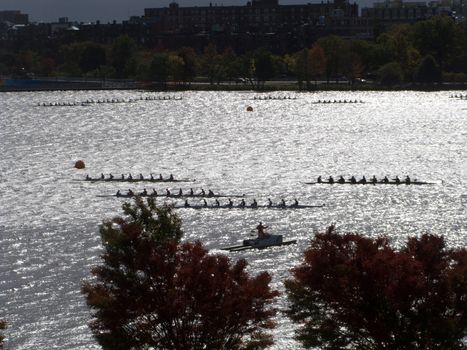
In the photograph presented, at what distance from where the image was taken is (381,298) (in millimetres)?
36188

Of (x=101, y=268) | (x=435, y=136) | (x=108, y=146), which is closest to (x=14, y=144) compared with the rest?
(x=108, y=146)

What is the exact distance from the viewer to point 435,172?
91.6 m

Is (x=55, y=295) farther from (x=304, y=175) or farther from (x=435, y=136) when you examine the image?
(x=435, y=136)

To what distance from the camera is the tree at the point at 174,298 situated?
118 feet

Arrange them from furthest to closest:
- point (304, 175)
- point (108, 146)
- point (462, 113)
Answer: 1. point (462, 113)
2. point (108, 146)
3. point (304, 175)

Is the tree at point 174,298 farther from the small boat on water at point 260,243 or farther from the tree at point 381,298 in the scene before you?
the small boat on water at point 260,243

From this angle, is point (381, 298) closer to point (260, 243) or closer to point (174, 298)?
point (174, 298)

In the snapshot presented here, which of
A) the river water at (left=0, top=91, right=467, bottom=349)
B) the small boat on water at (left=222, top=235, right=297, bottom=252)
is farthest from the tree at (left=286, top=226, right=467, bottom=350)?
the small boat on water at (left=222, top=235, right=297, bottom=252)

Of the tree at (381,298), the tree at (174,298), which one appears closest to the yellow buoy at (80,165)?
the tree at (174,298)

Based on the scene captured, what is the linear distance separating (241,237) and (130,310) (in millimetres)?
27878

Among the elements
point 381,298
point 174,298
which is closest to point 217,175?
point 381,298

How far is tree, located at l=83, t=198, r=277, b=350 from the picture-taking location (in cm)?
3591

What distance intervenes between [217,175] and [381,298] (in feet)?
178

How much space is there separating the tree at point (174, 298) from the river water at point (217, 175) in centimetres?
829
